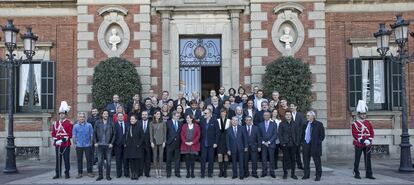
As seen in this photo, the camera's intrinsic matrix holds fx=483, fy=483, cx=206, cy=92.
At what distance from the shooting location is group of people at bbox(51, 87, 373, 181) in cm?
1339

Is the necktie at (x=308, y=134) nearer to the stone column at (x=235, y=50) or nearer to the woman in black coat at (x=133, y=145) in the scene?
the woman in black coat at (x=133, y=145)

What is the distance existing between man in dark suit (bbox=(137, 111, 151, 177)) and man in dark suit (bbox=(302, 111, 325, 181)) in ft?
14.3

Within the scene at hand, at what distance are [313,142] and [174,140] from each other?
3.84 m

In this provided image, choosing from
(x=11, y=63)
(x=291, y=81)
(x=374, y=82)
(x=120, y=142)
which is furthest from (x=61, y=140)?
(x=374, y=82)

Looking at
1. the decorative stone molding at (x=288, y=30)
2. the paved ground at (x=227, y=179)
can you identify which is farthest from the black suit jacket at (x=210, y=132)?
the decorative stone molding at (x=288, y=30)

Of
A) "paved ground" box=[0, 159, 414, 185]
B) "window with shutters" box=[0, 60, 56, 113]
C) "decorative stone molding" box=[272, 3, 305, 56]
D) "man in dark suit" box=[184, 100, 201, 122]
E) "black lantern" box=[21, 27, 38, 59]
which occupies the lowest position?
"paved ground" box=[0, 159, 414, 185]

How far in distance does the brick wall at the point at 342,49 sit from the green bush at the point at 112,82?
24.1 ft

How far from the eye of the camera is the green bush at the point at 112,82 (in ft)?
54.2

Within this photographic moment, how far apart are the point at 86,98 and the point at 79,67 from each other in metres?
1.17

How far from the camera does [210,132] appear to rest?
13.5m

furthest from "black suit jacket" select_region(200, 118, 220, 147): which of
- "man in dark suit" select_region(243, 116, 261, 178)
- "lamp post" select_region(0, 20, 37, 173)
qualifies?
"lamp post" select_region(0, 20, 37, 173)

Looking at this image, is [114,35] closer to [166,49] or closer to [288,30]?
[166,49]

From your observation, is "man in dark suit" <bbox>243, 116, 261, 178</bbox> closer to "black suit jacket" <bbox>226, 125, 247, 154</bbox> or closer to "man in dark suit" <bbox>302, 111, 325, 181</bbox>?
"black suit jacket" <bbox>226, 125, 247, 154</bbox>

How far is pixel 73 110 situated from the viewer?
60.0 feet
